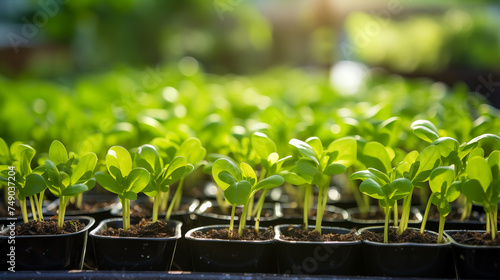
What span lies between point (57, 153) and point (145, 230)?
24 centimetres

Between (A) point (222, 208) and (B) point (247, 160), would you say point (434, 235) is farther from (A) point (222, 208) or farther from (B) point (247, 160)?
(A) point (222, 208)

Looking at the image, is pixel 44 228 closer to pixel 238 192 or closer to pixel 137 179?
pixel 137 179

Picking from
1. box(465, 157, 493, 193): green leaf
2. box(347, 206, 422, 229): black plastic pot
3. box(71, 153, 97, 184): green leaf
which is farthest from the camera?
box(347, 206, 422, 229): black plastic pot

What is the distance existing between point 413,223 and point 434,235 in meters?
0.17

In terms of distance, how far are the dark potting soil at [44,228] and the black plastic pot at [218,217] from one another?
313 mm

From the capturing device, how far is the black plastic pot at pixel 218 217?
119cm

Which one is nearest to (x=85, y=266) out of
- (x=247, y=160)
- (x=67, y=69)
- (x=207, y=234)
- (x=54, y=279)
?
(x=54, y=279)

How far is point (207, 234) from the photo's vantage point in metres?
0.98

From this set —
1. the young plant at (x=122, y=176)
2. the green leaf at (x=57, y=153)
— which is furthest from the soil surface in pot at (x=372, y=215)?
the green leaf at (x=57, y=153)

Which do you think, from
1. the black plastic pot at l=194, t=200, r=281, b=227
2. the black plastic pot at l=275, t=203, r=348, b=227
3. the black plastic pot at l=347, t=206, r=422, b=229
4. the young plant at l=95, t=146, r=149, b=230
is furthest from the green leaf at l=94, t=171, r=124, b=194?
the black plastic pot at l=347, t=206, r=422, b=229

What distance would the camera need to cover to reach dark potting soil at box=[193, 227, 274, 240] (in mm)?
969

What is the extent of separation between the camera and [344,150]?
980 mm

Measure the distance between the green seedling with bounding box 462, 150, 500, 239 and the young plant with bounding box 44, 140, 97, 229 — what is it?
0.72 m

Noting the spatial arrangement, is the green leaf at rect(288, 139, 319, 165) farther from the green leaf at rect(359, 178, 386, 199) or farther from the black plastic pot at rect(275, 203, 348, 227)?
the black plastic pot at rect(275, 203, 348, 227)
